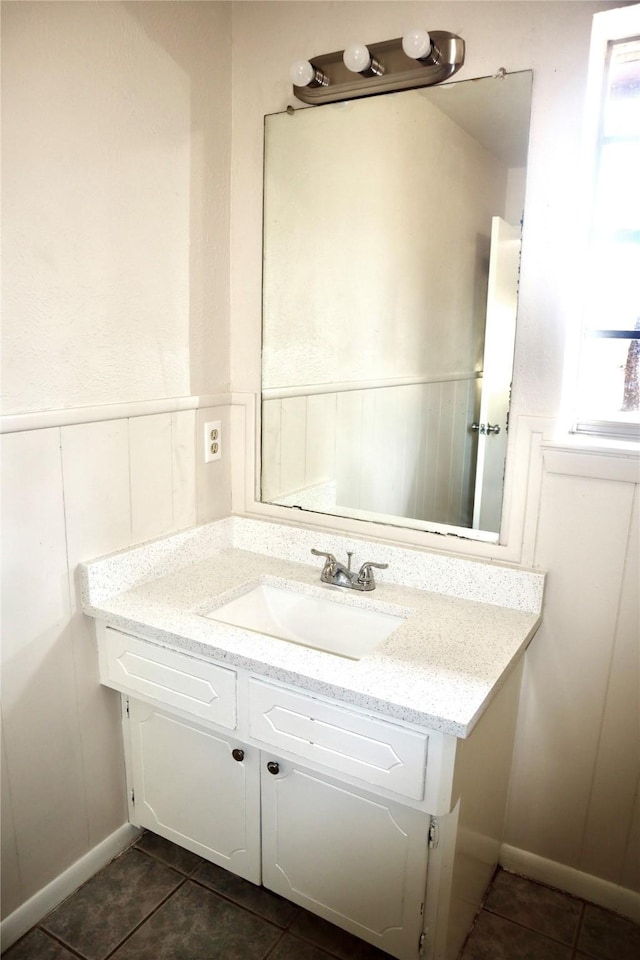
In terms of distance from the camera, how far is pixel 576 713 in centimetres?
159

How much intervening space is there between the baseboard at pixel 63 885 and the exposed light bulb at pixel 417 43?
201 cm

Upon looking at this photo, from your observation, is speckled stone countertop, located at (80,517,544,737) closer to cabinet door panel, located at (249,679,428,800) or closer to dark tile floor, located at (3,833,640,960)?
cabinet door panel, located at (249,679,428,800)

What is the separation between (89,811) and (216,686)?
1.87 ft

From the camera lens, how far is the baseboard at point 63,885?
1.49 metres

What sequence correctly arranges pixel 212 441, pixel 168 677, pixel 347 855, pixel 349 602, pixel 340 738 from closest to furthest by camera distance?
pixel 340 738
pixel 347 855
pixel 168 677
pixel 349 602
pixel 212 441

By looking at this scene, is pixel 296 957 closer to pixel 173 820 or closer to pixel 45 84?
pixel 173 820

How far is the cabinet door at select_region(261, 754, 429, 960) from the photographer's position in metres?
1.32

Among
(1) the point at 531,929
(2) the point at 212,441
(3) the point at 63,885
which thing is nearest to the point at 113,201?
(2) the point at 212,441

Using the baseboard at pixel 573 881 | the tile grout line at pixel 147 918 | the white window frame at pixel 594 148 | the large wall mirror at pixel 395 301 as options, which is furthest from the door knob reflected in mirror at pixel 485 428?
the tile grout line at pixel 147 918

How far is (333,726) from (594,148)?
1.34 metres

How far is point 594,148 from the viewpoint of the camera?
56.7 inches

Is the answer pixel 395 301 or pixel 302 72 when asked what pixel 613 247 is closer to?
pixel 395 301

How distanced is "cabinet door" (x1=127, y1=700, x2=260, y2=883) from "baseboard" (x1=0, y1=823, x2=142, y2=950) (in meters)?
0.08

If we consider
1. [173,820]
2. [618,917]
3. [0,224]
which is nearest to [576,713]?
[618,917]
